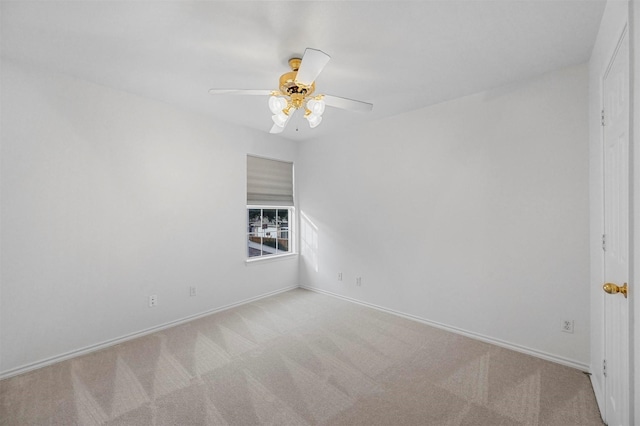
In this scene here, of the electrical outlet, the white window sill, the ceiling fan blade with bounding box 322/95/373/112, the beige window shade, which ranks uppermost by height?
the ceiling fan blade with bounding box 322/95/373/112

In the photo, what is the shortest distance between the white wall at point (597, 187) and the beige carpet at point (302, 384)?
0.93ft

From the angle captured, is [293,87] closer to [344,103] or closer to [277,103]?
[277,103]

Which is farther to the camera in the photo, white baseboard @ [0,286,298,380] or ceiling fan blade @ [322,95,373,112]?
white baseboard @ [0,286,298,380]

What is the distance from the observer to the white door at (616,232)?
127cm

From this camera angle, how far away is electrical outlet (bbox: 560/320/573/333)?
7.65ft

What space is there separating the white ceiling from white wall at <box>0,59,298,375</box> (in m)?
0.38

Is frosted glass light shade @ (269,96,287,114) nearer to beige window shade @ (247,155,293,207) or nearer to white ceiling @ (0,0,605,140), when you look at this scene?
white ceiling @ (0,0,605,140)

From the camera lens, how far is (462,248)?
2.95m

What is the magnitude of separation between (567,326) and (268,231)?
374 centimetres

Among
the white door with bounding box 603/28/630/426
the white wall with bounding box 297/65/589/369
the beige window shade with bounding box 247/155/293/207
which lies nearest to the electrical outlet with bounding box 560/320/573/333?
the white wall with bounding box 297/65/589/369

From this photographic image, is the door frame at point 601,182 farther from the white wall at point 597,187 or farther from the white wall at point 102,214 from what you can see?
the white wall at point 102,214

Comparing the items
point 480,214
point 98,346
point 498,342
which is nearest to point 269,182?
point 98,346

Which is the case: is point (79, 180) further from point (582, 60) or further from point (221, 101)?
point (582, 60)

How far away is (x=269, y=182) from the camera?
14.3ft
